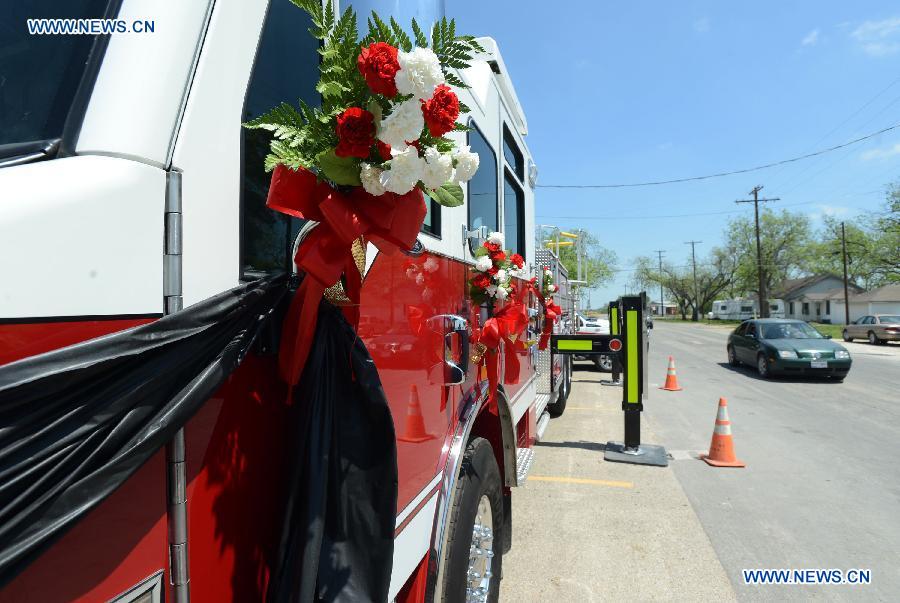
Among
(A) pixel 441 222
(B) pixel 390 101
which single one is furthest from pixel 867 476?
(B) pixel 390 101

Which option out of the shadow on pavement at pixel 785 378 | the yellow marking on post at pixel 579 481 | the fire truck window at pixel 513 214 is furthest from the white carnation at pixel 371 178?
the shadow on pavement at pixel 785 378

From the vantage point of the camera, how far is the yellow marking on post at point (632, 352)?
5699 mm

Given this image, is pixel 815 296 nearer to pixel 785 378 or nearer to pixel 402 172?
pixel 785 378

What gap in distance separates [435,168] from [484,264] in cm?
149

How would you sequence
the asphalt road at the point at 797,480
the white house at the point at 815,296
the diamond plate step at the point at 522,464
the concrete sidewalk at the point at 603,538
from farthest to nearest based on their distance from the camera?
1. the white house at the point at 815,296
2. the asphalt road at the point at 797,480
3. the concrete sidewalk at the point at 603,538
4. the diamond plate step at the point at 522,464

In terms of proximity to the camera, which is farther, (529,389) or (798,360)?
(798,360)

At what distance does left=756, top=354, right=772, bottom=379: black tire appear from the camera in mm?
12328

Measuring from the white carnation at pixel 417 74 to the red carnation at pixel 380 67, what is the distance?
1 centimetres

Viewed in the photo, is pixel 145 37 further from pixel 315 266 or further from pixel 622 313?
pixel 622 313

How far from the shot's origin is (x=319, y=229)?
1234 mm

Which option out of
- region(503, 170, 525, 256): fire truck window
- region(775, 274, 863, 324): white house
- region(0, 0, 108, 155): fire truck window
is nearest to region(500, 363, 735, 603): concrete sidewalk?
region(503, 170, 525, 256): fire truck window

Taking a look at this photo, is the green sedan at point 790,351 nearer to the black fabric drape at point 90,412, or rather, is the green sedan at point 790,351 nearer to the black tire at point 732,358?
the black tire at point 732,358

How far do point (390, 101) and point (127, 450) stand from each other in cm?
87

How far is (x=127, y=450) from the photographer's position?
853 mm
